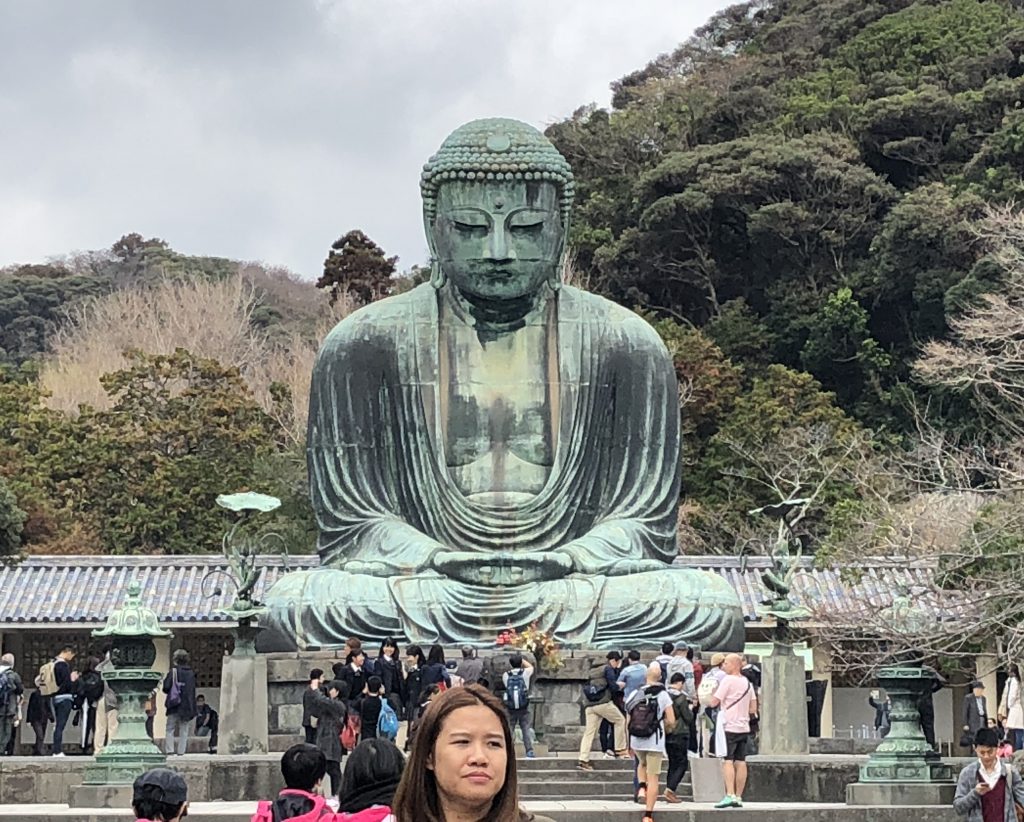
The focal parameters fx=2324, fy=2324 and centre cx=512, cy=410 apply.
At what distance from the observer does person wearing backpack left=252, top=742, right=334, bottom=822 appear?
21.7ft

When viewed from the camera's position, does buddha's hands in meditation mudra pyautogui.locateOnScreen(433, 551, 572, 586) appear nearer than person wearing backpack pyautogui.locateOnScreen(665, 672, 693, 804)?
No

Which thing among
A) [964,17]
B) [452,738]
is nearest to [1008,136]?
[964,17]

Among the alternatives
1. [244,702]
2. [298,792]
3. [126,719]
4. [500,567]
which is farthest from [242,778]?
[298,792]

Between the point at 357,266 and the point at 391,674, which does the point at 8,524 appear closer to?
the point at 391,674

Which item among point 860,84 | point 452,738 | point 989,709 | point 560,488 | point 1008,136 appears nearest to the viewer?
point 452,738

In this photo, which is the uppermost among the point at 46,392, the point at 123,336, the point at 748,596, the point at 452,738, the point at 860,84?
the point at 860,84

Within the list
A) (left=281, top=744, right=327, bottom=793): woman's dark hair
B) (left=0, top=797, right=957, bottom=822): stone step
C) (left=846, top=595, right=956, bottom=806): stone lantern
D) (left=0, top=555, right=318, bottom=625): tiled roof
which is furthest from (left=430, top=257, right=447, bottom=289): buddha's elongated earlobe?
(left=281, top=744, right=327, bottom=793): woman's dark hair

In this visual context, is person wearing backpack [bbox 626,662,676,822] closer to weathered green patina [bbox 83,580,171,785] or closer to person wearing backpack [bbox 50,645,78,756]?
weathered green patina [bbox 83,580,171,785]

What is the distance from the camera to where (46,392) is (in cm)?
3903

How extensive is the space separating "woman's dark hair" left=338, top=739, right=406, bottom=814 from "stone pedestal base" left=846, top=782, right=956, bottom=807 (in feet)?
27.5

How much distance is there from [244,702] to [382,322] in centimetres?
396

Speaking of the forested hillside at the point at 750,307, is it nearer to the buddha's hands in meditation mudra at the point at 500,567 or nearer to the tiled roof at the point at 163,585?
the tiled roof at the point at 163,585

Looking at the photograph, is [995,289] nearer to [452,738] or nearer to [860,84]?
[860,84]

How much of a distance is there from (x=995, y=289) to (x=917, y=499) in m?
10.5
